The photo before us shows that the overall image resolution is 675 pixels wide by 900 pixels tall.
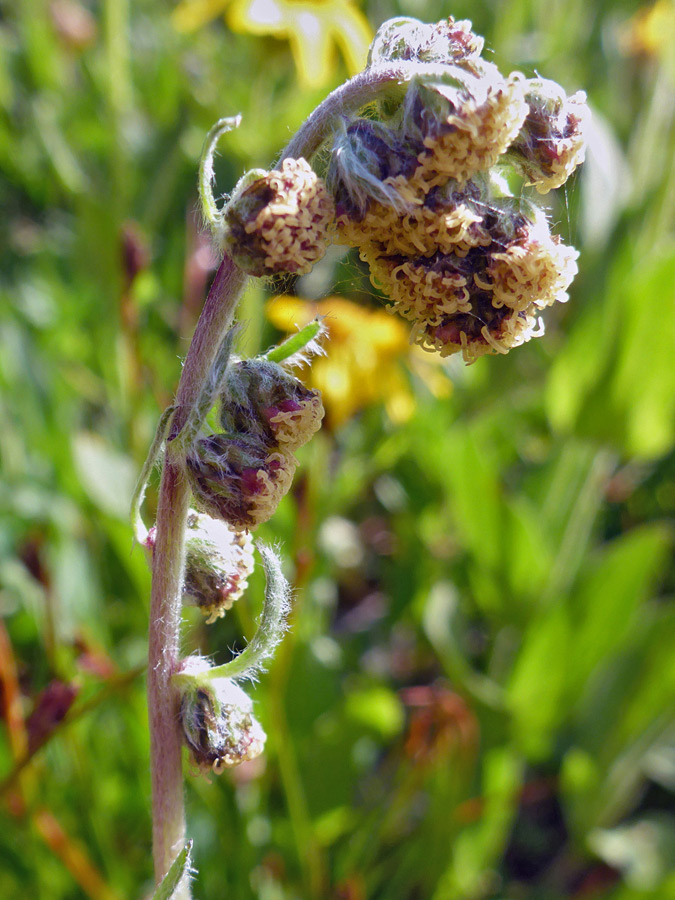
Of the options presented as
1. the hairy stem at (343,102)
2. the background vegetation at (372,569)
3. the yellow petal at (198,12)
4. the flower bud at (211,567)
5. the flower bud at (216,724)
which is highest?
the hairy stem at (343,102)

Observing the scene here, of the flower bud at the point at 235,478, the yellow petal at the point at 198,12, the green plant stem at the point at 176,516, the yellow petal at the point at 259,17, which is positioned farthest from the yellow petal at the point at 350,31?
the flower bud at the point at 235,478

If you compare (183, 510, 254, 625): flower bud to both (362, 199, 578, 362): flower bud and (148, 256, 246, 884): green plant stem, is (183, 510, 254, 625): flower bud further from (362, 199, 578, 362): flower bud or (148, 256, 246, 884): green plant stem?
(362, 199, 578, 362): flower bud

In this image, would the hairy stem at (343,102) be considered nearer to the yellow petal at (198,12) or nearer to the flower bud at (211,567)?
the flower bud at (211,567)

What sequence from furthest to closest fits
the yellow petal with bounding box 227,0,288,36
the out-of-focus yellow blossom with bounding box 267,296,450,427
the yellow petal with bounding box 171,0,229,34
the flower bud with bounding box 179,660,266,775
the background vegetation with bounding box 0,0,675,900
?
the yellow petal with bounding box 171,0,229,34 → the yellow petal with bounding box 227,0,288,36 → the out-of-focus yellow blossom with bounding box 267,296,450,427 → the background vegetation with bounding box 0,0,675,900 → the flower bud with bounding box 179,660,266,775

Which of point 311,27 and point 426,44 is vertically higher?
point 426,44

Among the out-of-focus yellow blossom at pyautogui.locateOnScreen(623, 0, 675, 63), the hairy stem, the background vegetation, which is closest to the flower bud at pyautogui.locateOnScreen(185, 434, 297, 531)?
the hairy stem

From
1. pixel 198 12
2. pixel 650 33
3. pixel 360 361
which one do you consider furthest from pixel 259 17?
pixel 650 33

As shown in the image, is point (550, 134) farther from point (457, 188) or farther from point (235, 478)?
point (235, 478)
